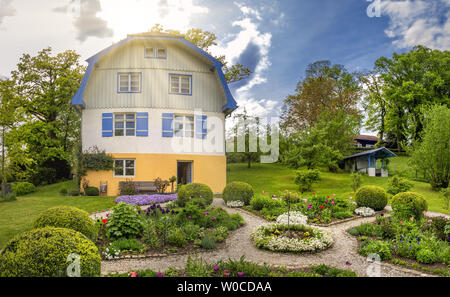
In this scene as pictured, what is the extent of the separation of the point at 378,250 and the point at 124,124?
573 inches

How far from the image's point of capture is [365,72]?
37000 millimetres

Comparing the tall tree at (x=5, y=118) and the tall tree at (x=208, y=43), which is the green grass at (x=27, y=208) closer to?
the tall tree at (x=5, y=118)

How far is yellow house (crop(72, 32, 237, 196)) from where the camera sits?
56.7 feet

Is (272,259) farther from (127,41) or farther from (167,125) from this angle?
(127,41)

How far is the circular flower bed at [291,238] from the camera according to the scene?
23.6ft

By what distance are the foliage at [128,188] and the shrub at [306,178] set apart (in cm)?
1043

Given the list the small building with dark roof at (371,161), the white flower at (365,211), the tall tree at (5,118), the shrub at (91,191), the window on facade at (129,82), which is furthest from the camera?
the small building with dark roof at (371,161)

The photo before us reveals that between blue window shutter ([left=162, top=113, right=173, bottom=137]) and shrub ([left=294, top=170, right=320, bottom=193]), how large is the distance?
8.81 m

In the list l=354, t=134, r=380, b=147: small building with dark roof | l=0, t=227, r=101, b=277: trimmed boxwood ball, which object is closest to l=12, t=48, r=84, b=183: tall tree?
l=0, t=227, r=101, b=277: trimmed boxwood ball

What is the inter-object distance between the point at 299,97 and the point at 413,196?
884 inches

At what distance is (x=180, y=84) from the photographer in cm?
1834

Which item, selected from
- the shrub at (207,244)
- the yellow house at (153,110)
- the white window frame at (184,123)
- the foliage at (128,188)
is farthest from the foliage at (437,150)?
the shrub at (207,244)

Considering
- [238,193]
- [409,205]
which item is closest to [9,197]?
[238,193]
